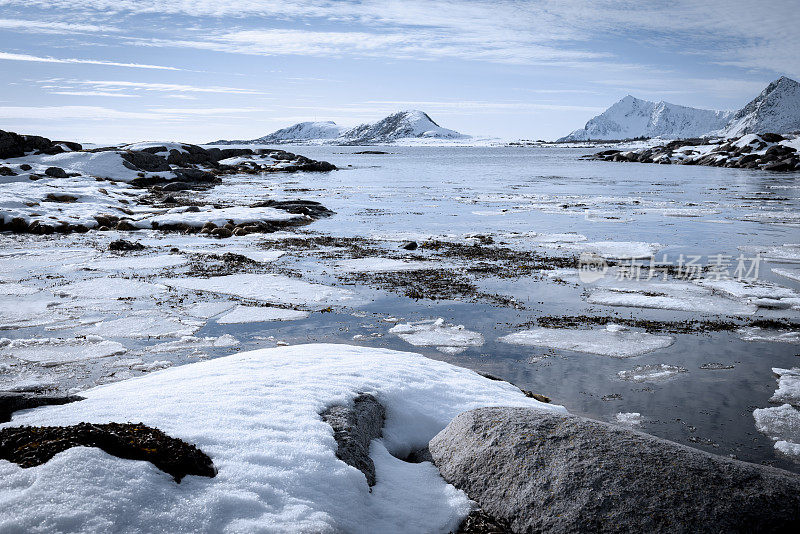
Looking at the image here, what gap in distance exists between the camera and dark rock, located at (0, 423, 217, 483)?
3.60m

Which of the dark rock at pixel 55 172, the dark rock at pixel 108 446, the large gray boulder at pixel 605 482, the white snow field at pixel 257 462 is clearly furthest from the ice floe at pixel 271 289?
the dark rock at pixel 55 172

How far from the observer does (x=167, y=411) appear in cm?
468

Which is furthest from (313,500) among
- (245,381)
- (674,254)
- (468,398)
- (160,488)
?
(674,254)

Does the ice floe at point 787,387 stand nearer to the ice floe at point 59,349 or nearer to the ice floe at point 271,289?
the ice floe at point 271,289

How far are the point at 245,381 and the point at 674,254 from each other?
15.2 metres

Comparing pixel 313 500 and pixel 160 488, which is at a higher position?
pixel 160 488

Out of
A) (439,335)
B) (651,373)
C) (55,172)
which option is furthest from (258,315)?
(55,172)

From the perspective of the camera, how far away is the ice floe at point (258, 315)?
10766mm

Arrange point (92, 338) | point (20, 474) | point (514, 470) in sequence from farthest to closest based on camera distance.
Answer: point (92, 338) → point (514, 470) → point (20, 474)

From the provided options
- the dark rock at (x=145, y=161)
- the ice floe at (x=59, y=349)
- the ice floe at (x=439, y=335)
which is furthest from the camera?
the dark rock at (x=145, y=161)

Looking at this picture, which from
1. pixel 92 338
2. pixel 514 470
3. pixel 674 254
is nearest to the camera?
pixel 514 470

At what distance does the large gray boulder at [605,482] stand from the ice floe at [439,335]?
174 inches

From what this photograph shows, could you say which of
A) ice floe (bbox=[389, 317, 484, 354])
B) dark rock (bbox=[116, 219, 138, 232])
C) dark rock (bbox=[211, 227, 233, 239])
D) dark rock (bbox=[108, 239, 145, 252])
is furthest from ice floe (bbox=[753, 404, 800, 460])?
dark rock (bbox=[116, 219, 138, 232])

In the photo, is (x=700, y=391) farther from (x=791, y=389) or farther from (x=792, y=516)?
(x=792, y=516)
